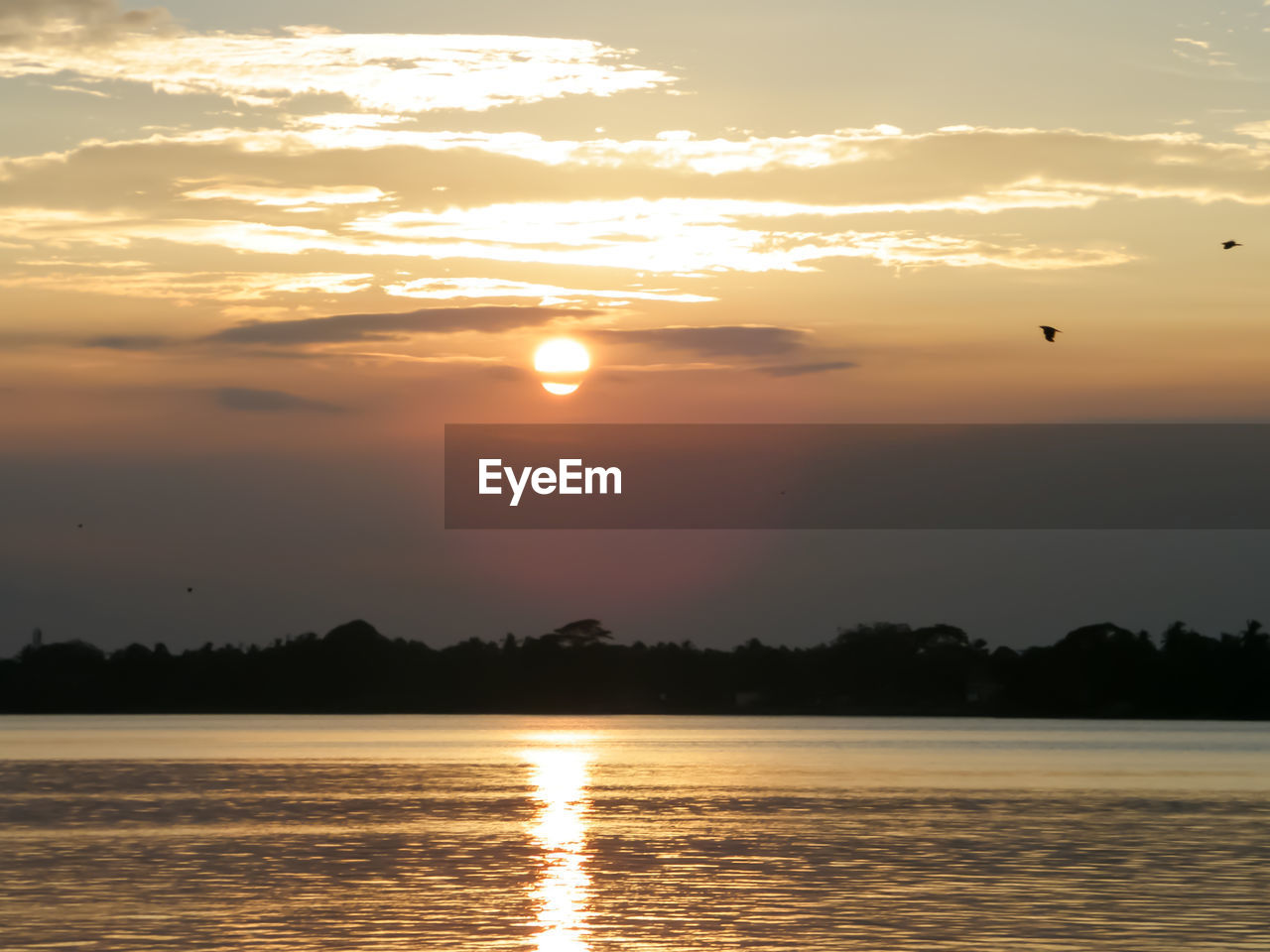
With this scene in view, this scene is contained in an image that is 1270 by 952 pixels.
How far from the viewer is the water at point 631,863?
37.9 metres

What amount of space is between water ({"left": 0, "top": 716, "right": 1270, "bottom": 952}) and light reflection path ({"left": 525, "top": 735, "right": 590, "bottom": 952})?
0.16 m

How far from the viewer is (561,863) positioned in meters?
52.6

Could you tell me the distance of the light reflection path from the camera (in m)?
37.9

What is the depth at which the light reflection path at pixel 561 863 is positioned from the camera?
37.9m

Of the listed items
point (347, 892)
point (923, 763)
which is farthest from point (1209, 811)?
point (923, 763)

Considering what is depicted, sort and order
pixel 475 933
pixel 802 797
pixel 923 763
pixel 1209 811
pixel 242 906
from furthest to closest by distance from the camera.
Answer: pixel 923 763 → pixel 802 797 → pixel 1209 811 → pixel 242 906 → pixel 475 933

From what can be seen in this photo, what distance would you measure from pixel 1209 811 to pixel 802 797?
20.4 meters

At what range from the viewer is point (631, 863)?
52.1 metres

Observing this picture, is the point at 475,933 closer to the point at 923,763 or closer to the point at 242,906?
the point at 242,906

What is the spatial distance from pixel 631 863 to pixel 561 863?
2.14 m

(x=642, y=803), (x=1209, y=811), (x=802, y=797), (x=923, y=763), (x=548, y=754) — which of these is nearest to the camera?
(x=1209, y=811)

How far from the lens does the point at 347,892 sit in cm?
4503

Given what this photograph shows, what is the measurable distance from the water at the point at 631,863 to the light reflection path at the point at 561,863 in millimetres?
164

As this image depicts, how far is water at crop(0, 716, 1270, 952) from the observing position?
37.9 m
